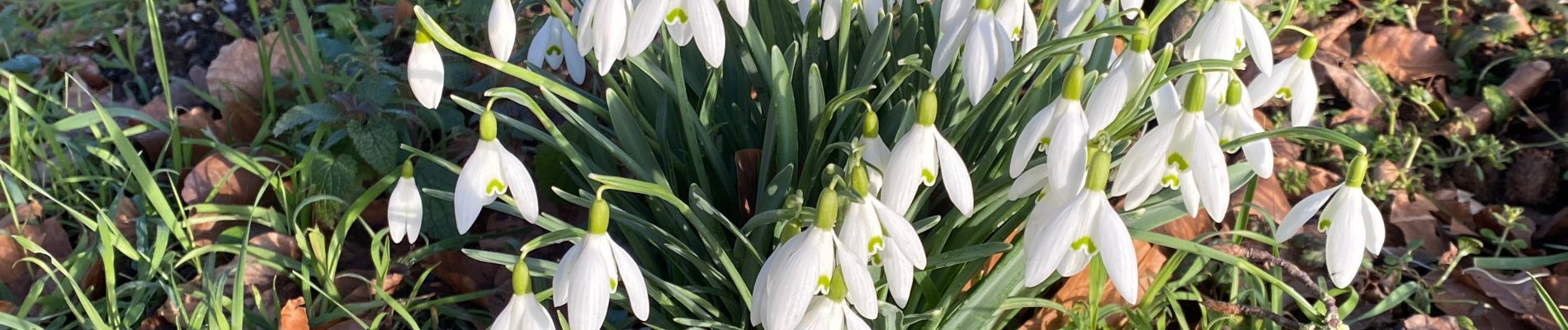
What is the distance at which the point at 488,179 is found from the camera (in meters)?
1.04

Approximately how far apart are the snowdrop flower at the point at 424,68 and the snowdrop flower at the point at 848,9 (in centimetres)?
41

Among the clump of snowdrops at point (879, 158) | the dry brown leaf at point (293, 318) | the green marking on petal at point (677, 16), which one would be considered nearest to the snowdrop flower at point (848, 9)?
the clump of snowdrops at point (879, 158)

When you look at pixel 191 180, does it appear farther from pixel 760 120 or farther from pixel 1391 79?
pixel 1391 79

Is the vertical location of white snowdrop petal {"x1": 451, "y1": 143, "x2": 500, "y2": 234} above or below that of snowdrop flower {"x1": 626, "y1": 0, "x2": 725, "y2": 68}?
below

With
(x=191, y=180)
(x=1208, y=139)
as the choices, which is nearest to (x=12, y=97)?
(x=191, y=180)

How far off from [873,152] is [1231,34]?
0.39 m

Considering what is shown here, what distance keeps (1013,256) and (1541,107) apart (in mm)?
1495

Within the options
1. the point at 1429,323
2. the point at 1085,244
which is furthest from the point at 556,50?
the point at 1429,323

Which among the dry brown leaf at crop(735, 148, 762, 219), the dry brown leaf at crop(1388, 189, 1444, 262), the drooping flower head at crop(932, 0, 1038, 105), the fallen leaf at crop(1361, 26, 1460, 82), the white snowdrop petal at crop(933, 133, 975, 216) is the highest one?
the drooping flower head at crop(932, 0, 1038, 105)

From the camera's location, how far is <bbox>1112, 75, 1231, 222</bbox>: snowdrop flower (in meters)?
0.96

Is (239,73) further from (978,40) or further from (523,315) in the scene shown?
(978,40)

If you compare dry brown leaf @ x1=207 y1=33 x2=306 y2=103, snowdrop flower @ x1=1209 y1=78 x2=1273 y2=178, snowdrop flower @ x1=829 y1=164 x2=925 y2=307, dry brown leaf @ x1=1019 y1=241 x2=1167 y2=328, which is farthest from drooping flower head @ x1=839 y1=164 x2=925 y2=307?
dry brown leaf @ x1=207 y1=33 x2=306 y2=103

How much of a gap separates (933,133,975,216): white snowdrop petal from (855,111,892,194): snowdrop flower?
48 mm

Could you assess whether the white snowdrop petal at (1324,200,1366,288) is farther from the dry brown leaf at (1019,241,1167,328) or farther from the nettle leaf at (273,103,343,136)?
the nettle leaf at (273,103,343,136)
